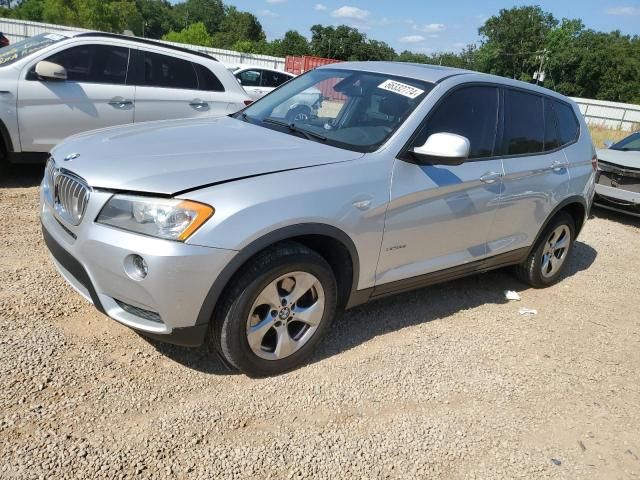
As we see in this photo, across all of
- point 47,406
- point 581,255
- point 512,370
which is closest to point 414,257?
point 512,370

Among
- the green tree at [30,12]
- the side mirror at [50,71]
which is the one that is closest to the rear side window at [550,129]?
the side mirror at [50,71]

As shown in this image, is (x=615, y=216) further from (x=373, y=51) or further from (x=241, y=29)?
(x=241, y=29)

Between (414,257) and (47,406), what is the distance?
2.27 m

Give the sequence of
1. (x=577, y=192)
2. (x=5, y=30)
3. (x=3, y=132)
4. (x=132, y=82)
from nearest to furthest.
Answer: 1. (x=577, y=192)
2. (x=3, y=132)
3. (x=132, y=82)
4. (x=5, y=30)

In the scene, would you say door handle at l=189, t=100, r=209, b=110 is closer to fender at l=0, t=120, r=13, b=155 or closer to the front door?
fender at l=0, t=120, r=13, b=155

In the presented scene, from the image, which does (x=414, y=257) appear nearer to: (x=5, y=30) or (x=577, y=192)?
(x=577, y=192)

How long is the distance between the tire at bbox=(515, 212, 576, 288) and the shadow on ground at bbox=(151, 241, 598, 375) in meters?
0.19

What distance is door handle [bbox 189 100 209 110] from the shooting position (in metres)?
6.78

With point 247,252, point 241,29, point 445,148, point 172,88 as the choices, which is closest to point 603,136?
point 172,88

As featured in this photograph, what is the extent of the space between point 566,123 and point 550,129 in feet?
1.20

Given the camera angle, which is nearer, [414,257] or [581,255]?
[414,257]

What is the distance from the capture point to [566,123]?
196 inches

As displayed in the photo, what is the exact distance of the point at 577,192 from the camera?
196 inches

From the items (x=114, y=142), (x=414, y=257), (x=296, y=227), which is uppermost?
(x=114, y=142)
